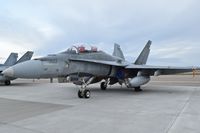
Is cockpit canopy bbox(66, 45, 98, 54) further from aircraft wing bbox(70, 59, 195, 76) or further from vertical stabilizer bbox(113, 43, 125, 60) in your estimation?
vertical stabilizer bbox(113, 43, 125, 60)

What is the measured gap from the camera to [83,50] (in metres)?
11.0

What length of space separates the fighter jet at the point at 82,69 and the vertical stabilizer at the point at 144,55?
3.03 meters

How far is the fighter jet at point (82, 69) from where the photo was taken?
9508 mm

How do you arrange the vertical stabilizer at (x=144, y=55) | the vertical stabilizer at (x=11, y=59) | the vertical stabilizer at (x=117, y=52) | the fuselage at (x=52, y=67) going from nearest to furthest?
the fuselage at (x=52, y=67) → the vertical stabilizer at (x=144, y=55) → the vertical stabilizer at (x=117, y=52) → the vertical stabilizer at (x=11, y=59)

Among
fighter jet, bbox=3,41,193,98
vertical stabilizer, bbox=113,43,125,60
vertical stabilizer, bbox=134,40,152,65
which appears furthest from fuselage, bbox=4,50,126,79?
vertical stabilizer, bbox=113,43,125,60

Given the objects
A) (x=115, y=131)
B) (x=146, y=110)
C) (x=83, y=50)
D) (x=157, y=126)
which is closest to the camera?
(x=115, y=131)

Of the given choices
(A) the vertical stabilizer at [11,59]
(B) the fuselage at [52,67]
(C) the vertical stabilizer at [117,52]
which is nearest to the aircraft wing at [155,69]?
(B) the fuselage at [52,67]

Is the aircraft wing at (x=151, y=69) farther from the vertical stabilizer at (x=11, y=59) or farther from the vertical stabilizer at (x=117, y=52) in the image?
the vertical stabilizer at (x=11, y=59)

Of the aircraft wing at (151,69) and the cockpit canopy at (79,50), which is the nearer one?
the cockpit canopy at (79,50)

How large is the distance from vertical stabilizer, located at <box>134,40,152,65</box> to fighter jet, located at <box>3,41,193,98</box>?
3034mm

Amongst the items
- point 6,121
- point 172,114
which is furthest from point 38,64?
point 172,114

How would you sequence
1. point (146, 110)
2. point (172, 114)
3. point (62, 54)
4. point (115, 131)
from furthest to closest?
point (62, 54) → point (146, 110) → point (172, 114) → point (115, 131)

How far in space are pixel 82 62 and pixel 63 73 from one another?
1.10 meters

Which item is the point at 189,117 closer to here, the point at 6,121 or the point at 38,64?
the point at 6,121
